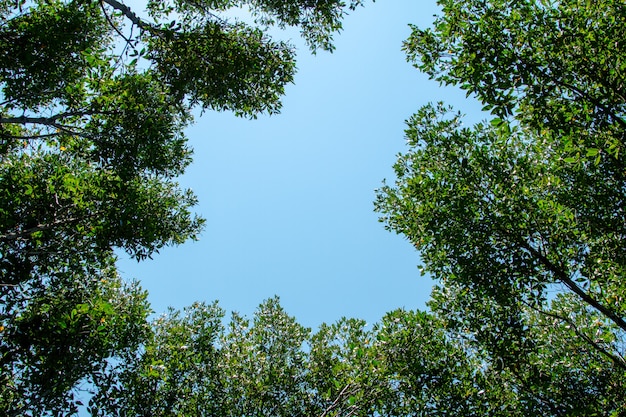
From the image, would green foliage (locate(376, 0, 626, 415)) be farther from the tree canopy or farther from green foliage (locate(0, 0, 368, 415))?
green foliage (locate(0, 0, 368, 415))

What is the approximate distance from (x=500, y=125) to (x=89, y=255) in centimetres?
1173

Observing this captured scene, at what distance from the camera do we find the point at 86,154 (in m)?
10.9

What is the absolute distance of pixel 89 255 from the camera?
35.0 feet

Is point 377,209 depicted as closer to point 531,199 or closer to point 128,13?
point 531,199

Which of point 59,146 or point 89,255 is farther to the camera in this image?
point 59,146

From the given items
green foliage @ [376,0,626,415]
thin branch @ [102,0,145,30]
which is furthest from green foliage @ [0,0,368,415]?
green foliage @ [376,0,626,415]

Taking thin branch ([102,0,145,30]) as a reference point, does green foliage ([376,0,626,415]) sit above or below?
below

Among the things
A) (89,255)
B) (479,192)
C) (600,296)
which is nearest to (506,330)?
(600,296)

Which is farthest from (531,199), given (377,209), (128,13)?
(128,13)

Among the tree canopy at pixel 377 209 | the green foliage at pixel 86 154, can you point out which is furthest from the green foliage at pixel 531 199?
the green foliage at pixel 86 154

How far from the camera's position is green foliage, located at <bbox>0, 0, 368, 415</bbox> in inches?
352

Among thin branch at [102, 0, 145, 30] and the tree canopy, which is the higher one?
thin branch at [102, 0, 145, 30]

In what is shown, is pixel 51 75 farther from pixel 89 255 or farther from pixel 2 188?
pixel 89 255

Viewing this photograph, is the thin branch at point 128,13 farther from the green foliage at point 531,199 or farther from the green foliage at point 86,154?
the green foliage at point 531,199
